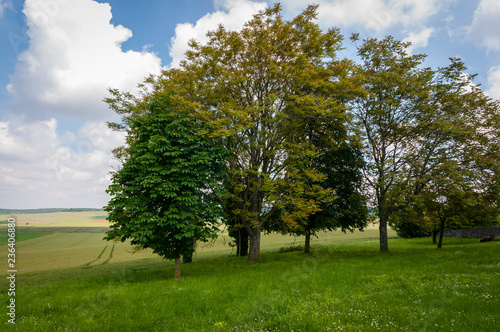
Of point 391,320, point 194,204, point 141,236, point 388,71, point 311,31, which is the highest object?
point 311,31

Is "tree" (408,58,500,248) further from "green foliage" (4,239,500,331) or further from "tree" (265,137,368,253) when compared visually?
"green foliage" (4,239,500,331)

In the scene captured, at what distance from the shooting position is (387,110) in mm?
24672

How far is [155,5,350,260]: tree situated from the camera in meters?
20.2

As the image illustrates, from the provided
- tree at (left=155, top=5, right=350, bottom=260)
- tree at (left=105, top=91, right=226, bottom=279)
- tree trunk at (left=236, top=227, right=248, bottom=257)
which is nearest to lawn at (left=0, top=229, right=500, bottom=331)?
tree at (left=105, top=91, right=226, bottom=279)

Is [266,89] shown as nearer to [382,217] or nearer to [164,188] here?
[164,188]

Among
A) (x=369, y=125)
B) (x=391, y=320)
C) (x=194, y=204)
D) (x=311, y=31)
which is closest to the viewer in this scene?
(x=391, y=320)

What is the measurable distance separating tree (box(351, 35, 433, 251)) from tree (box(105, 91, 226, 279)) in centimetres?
1558

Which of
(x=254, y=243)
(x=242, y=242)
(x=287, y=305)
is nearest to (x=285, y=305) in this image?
(x=287, y=305)

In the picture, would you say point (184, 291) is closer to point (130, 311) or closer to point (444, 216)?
point (130, 311)

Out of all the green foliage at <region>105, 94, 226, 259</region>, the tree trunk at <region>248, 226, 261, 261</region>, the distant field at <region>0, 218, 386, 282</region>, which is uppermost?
the green foliage at <region>105, 94, 226, 259</region>

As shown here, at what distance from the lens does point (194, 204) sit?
16.0 meters

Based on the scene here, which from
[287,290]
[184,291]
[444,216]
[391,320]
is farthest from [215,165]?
[444,216]

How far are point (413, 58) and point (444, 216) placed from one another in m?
18.4

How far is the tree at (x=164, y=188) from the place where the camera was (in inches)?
591
